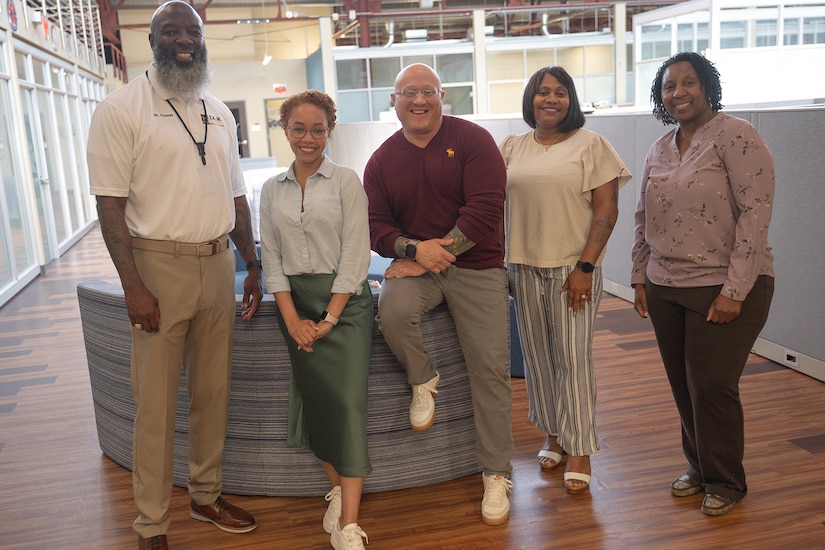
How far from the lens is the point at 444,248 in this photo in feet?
8.32

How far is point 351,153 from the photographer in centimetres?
1320

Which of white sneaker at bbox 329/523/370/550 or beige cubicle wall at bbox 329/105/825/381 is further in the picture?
beige cubicle wall at bbox 329/105/825/381

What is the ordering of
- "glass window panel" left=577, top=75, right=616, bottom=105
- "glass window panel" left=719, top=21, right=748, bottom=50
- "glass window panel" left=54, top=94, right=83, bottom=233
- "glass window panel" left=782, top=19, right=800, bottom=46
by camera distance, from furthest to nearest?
"glass window panel" left=577, top=75, right=616, bottom=105 → "glass window panel" left=782, top=19, right=800, bottom=46 → "glass window panel" left=719, top=21, right=748, bottom=50 → "glass window panel" left=54, top=94, right=83, bottom=233

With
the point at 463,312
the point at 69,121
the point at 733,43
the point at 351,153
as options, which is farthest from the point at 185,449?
the point at 733,43

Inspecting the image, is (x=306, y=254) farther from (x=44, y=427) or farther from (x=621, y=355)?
(x=621, y=355)

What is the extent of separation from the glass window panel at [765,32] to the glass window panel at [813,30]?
0.78 metres

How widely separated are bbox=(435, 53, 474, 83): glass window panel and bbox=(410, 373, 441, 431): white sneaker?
1808 centimetres

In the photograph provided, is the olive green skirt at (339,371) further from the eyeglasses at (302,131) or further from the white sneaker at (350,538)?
the eyeglasses at (302,131)

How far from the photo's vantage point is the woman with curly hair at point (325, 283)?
8.04 feet

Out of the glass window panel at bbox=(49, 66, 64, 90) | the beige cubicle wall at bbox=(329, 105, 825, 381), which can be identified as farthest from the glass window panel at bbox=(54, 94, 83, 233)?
the beige cubicle wall at bbox=(329, 105, 825, 381)

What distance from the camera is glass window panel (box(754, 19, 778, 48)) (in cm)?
1795

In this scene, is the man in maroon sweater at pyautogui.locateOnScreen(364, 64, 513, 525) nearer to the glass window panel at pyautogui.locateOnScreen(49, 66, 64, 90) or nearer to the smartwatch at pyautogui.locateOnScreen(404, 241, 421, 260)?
the smartwatch at pyautogui.locateOnScreen(404, 241, 421, 260)

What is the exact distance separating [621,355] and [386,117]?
12.9m

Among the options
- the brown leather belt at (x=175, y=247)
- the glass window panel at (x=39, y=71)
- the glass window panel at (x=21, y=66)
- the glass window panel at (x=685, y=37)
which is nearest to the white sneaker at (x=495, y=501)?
the brown leather belt at (x=175, y=247)
